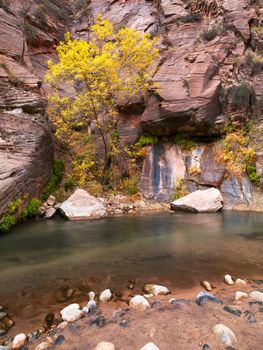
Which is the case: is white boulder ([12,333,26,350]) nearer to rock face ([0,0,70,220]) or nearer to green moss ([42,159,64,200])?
rock face ([0,0,70,220])

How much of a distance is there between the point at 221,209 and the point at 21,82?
38.3ft

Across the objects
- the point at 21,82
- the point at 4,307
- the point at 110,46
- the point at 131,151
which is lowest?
the point at 4,307

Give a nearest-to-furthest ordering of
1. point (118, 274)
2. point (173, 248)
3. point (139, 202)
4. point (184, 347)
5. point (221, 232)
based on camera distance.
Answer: point (184, 347), point (118, 274), point (173, 248), point (221, 232), point (139, 202)

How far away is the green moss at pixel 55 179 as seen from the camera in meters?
11.7

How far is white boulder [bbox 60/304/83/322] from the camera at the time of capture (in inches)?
125

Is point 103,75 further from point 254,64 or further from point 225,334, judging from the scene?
point 225,334

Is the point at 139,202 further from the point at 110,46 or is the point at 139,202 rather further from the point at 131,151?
the point at 110,46

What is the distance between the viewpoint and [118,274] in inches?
184

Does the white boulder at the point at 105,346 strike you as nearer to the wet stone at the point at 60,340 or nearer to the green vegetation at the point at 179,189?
the wet stone at the point at 60,340

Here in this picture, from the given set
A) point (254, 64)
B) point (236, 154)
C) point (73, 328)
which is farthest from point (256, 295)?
point (254, 64)

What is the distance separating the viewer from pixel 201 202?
A: 38.1 ft

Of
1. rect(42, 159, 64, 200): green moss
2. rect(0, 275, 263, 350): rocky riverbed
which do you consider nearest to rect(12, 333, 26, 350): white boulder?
rect(0, 275, 263, 350): rocky riverbed

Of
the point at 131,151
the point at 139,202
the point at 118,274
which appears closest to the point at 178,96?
the point at 131,151

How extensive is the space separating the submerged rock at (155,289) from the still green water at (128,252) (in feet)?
1.09
